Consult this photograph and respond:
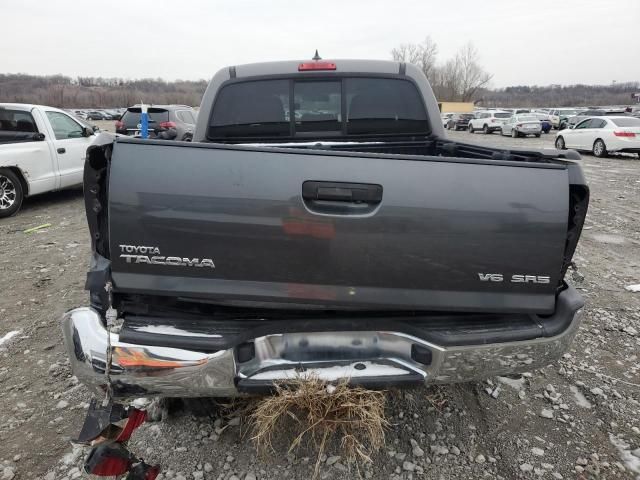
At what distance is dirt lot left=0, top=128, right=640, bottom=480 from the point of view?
2342mm

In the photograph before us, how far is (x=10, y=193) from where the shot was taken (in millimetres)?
7602

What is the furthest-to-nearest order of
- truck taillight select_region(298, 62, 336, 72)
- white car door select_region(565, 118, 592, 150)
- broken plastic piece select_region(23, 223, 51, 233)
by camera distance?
white car door select_region(565, 118, 592, 150) → broken plastic piece select_region(23, 223, 51, 233) → truck taillight select_region(298, 62, 336, 72)

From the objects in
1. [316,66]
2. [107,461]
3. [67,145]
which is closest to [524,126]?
[67,145]

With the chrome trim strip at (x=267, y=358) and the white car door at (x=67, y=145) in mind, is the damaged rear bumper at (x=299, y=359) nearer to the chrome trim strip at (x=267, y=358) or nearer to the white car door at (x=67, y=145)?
the chrome trim strip at (x=267, y=358)

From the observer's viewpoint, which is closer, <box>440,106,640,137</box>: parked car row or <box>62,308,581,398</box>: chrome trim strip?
<box>62,308,581,398</box>: chrome trim strip

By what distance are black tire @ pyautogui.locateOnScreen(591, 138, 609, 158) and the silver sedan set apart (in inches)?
382

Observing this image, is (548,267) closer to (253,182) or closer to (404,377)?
(404,377)

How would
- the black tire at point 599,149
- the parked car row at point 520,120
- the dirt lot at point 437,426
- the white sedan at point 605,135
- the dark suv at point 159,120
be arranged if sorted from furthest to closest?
the parked car row at point 520,120 → the black tire at point 599,149 → the white sedan at point 605,135 → the dark suv at point 159,120 → the dirt lot at point 437,426

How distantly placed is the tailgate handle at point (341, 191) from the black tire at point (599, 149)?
1857cm

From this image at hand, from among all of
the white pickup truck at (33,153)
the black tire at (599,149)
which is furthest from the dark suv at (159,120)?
the black tire at (599,149)

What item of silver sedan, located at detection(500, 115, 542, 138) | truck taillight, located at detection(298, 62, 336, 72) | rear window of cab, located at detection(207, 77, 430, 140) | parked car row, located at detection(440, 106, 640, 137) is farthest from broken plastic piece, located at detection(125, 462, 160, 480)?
silver sedan, located at detection(500, 115, 542, 138)

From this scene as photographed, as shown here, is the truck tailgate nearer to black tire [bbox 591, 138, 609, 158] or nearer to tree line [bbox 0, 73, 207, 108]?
black tire [bbox 591, 138, 609, 158]

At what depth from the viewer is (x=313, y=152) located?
1934 mm

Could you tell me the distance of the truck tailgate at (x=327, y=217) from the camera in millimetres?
1884
